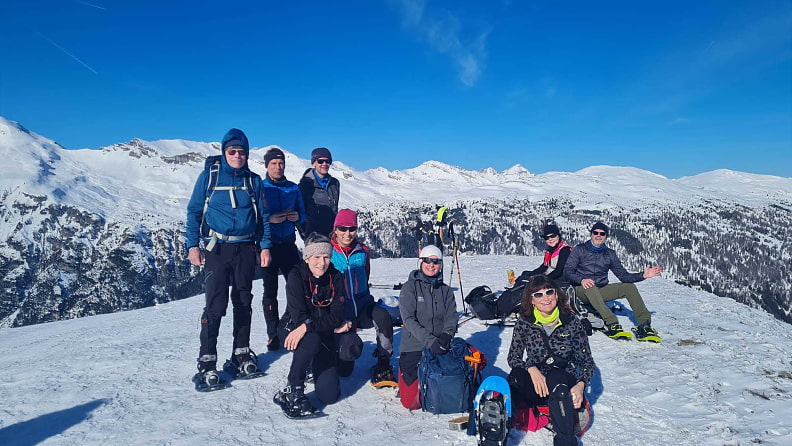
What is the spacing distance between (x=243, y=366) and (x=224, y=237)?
1928mm

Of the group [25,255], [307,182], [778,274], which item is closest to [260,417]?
[307,182]

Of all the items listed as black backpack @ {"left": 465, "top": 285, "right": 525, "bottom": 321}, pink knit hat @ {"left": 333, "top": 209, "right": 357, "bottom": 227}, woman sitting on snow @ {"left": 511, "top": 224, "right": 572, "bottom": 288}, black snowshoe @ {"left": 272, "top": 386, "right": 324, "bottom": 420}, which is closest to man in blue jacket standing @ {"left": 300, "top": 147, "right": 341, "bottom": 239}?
pink knit hat @ {"left": 333, "top": 209, "right": 357, "bottom": 227}

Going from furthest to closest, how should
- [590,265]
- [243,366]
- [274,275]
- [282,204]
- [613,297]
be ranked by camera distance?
[590,265], [613,297], [282,204], [274,275], [243,366]

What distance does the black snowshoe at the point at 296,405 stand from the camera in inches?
190

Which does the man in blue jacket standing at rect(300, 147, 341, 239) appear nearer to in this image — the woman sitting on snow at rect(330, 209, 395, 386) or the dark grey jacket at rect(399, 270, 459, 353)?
the woman sitting on snow at rect(330, 209, 395, 386)

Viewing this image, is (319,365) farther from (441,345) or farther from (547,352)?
(547,352)

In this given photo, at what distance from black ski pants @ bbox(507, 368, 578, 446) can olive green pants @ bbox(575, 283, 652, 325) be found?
3.84m

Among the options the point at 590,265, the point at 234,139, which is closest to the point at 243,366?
the point at 234,139

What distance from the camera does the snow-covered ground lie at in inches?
175

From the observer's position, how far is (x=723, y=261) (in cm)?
15825

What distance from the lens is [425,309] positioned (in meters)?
5.57

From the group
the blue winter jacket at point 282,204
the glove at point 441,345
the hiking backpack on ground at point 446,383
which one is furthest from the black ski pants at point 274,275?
the hiking backpack on ground at point 446,383

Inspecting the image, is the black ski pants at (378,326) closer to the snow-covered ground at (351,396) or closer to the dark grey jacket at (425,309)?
the dark grey jacket at (425,309)

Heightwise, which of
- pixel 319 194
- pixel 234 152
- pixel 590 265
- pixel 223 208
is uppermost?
pixel 234 152
